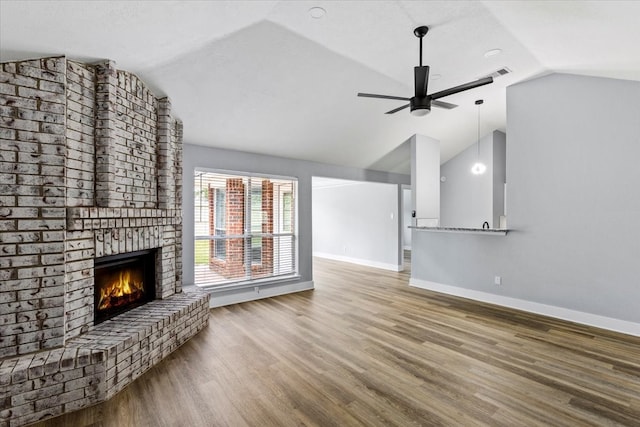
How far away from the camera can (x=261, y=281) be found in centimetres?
519

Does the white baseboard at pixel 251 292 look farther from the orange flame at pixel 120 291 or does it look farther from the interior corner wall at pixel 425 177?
the interior corner wall at pixel 425 177

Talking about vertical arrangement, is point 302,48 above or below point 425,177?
above

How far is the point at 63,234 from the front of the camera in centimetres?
245

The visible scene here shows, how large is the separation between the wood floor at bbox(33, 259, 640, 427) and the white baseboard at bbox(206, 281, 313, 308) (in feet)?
1.19

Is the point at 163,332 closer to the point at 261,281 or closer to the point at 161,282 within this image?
the point at 161,282

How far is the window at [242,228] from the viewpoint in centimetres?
466

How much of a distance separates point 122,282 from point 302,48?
3214mm

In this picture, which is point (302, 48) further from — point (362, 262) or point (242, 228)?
point (362, 262)

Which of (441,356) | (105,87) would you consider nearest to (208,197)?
(105,87)

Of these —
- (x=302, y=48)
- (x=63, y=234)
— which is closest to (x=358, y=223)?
(x=302, y=48)

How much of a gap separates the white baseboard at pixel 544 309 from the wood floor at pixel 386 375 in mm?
195

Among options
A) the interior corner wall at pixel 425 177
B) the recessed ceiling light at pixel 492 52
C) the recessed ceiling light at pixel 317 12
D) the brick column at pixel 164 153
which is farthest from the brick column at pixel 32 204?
the interior corner wall at pixel 425 177

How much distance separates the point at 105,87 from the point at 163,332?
2417 mm

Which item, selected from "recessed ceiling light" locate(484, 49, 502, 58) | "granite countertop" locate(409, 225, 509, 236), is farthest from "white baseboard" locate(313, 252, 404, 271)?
"recessed ceiling light" locate(484, 49, 502, 58)
